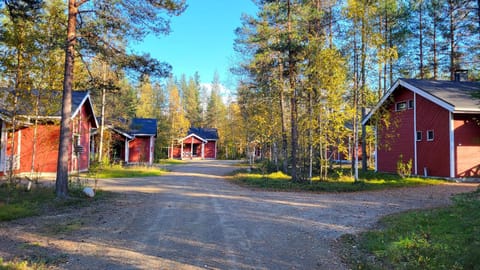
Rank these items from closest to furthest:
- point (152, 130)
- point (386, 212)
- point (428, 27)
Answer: point (386, 212), point (428, 27), point (152, 130)

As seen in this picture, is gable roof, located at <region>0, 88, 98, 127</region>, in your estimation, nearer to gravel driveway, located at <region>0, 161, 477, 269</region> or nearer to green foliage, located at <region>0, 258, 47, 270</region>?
gravel driveway, located at <region>0, 161, 477, 269</region>

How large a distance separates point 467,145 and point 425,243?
14128 mm

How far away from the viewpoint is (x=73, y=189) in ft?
37.7

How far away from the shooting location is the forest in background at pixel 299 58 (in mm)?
11062

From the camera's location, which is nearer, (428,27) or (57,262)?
(57,262)

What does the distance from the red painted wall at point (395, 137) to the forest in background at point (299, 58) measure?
1255 millimetres

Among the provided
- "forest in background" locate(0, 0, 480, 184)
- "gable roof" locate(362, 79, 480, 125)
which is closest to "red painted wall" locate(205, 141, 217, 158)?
"forest in background" locate(0, 0, 480, 184)

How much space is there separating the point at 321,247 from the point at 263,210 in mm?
3570

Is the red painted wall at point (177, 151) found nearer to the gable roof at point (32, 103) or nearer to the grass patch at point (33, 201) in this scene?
the gable roof at point (32, 103)

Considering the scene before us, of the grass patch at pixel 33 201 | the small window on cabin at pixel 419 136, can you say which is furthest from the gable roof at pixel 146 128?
the small window on cabin at pixel 419 136

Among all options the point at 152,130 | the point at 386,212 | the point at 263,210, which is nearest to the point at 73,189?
the point at 263,210

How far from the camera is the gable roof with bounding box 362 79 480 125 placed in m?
16.1

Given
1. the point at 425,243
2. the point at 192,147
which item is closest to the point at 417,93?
the point at 425,243

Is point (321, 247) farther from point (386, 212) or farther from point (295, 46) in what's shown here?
point (295, 46)
